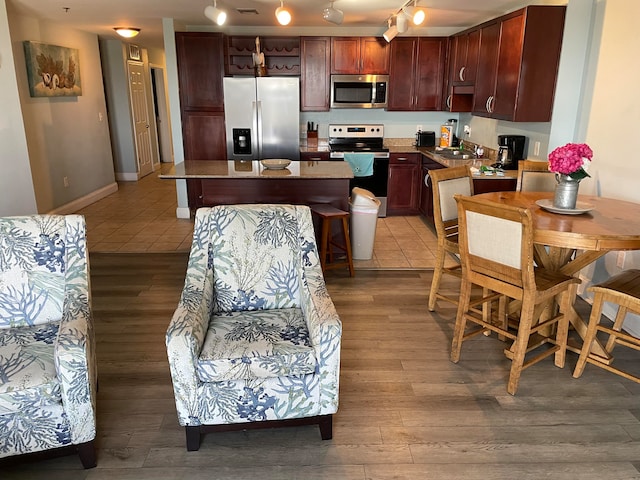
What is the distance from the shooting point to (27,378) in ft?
5.85

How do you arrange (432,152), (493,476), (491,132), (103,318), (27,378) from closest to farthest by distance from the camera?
(27,378) → (493,476) → (103,318) → (491,132) → (432,152)

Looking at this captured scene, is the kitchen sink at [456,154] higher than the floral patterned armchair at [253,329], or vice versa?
the kitchen sink at [456,154]

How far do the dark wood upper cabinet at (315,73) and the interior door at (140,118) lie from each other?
12.0 feet

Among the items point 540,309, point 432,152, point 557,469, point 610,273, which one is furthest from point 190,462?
point 432,152

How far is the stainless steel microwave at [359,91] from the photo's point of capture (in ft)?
18.8

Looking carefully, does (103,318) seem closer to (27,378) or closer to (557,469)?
(27,378)

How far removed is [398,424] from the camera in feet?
7.24

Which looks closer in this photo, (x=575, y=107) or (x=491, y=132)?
(x=575, y=107)

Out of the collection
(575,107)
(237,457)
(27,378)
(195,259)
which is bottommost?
(237,457)

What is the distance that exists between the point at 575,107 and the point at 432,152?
1.92m

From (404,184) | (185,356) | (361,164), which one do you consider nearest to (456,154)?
(404,184)

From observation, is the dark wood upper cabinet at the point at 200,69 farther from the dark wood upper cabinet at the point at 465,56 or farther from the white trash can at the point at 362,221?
the dark wood upper cabinet at the point at 465,56

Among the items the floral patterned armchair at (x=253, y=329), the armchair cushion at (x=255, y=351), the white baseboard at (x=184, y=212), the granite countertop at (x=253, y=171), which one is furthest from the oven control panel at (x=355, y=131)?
the armchair cushion at (x=255, y=351)

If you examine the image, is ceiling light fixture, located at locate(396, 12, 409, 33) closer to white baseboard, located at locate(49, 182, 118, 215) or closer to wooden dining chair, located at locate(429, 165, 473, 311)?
wooden dining chair, located at locate(429, 165, 473, 311)
